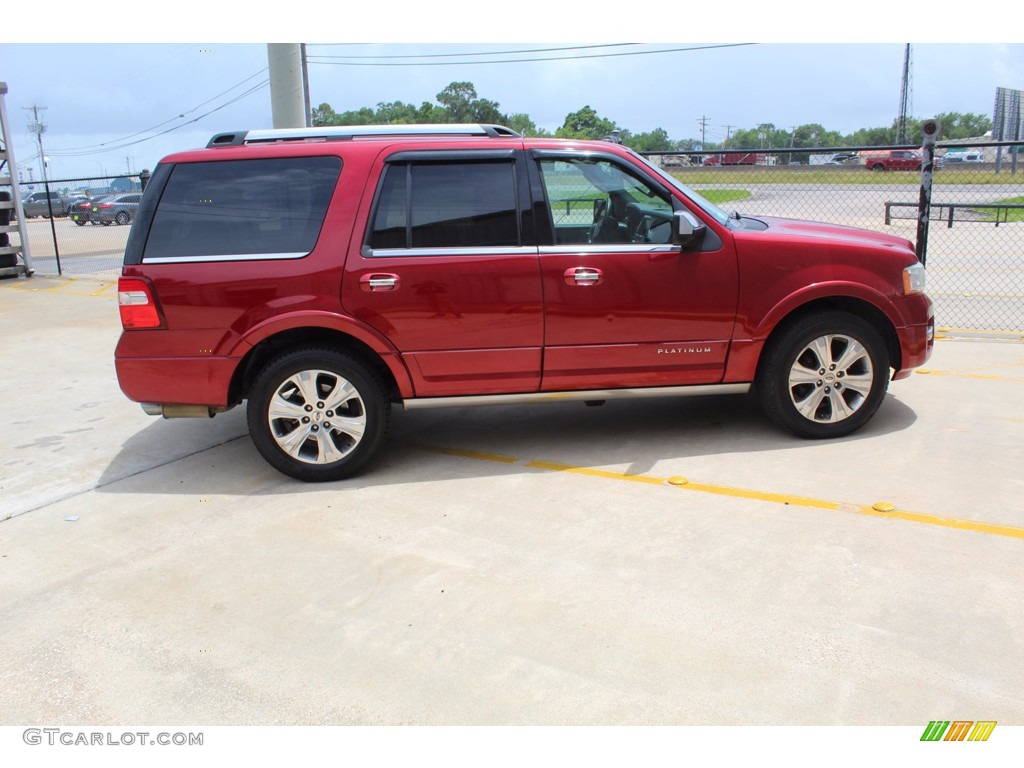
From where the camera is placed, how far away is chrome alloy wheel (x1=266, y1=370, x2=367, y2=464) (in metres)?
5.04

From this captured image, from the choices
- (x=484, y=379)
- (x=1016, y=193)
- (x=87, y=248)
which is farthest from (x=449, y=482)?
(x=1016, y=193)

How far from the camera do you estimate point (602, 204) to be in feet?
17.7

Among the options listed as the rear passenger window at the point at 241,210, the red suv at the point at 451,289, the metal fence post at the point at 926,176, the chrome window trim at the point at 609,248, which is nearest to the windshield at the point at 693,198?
the red suv at the point at 451,289

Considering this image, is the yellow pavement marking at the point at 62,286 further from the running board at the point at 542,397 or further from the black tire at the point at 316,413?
the running board at the point at 542,397

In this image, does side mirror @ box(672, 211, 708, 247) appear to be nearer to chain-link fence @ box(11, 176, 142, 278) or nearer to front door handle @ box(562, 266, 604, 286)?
front door handle @ box(562, 266, 604, 286)

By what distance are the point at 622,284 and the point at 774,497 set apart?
5.05ft

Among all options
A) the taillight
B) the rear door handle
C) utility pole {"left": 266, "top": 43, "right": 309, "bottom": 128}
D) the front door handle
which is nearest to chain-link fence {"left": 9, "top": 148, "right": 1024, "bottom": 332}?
the front door handle

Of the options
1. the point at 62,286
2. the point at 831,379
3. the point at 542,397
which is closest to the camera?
the point at 542,397

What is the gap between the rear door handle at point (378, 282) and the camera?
4980 millimetres

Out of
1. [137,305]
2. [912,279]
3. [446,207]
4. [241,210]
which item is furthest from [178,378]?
[912,279]

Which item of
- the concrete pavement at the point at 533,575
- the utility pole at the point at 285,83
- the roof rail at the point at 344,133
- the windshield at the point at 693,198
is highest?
the utility pole at the point at 285,83

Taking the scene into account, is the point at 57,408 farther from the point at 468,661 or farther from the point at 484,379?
the point at 468,661

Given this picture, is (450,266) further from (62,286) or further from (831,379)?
(62,286)

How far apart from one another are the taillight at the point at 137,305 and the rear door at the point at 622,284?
7.60 feet
